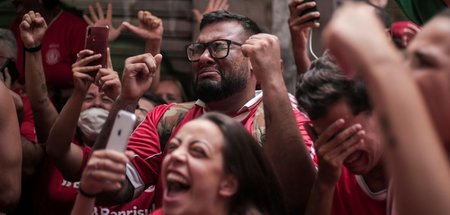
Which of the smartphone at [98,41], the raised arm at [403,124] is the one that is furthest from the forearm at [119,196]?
the raised arm at [403,124]

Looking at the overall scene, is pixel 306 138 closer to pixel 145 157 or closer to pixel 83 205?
pixel 145 157

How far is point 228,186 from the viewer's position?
10.3ft

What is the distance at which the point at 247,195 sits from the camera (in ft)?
10.4

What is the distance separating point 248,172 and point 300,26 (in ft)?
5.18

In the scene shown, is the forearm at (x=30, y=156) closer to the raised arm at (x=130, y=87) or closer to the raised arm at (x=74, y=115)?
the raised arm at (x=74, y=115)

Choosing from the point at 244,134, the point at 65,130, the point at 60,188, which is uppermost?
the point at 244,134

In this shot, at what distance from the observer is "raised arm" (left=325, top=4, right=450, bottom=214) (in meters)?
1.99

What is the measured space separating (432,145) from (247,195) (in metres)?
1.26

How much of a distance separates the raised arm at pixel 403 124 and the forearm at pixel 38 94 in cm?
322

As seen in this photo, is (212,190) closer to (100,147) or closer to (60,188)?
(100,147)

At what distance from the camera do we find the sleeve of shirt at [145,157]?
4.18m

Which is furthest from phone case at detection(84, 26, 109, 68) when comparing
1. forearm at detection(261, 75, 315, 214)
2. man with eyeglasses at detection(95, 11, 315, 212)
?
forearm at detection(261, 75, 315, 214)

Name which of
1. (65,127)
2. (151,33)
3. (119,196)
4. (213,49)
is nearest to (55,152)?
(65,127)

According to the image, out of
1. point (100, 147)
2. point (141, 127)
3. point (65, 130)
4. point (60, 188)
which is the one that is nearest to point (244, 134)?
point (100, 147)
